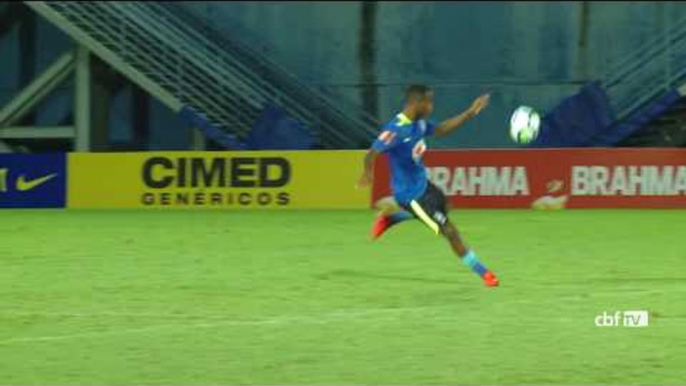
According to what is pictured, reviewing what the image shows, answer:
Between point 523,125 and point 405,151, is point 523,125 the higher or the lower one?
the higher one

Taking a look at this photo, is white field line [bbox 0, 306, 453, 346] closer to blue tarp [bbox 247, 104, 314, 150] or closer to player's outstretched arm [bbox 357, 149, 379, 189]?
player's outstretched arm [bbox 357, 149, 379, 189]

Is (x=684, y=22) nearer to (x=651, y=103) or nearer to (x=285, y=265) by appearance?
(x=651, y=103)

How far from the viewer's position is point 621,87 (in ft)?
112

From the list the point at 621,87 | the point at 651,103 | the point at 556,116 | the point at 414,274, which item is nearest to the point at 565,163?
the point at 556,116

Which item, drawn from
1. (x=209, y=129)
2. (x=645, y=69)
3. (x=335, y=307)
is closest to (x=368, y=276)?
(x=335, y=307)

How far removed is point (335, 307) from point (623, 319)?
2.40m

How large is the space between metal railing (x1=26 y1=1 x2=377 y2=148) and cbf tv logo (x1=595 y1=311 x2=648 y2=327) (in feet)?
77.0

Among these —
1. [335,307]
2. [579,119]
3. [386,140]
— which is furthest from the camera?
[579,119]

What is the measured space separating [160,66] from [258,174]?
856 centimetres

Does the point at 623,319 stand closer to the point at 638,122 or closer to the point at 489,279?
the point at 489,279

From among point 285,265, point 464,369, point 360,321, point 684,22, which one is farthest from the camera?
point 684,22

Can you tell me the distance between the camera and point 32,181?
27281mm

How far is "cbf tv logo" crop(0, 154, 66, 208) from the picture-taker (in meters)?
27.2

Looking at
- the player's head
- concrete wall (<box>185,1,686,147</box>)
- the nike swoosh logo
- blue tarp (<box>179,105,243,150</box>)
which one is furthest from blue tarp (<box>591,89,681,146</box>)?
the player's head
